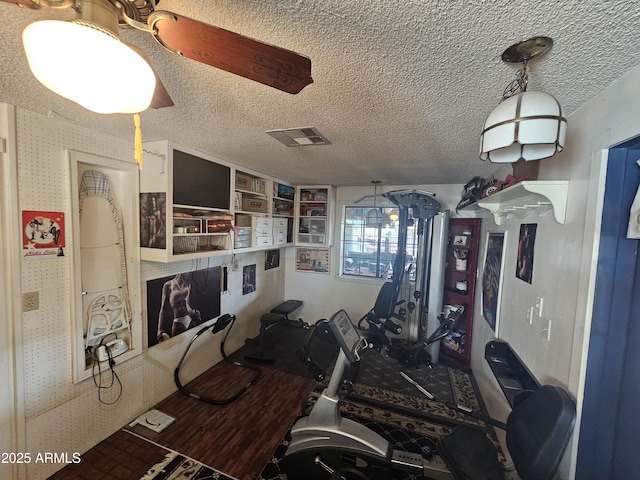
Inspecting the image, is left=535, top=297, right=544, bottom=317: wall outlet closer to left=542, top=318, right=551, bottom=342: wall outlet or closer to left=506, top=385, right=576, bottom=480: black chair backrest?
left=542, top=318, right=551, bottom=342: wall outlet

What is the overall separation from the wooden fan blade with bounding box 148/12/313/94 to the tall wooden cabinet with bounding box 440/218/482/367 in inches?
124

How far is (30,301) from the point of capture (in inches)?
60.6

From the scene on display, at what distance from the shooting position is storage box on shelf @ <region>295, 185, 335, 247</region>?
398 cm

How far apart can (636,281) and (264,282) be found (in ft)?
11.9

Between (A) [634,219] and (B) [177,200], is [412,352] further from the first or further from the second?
(B) [177,200]

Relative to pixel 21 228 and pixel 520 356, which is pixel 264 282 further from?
pixel 520 356

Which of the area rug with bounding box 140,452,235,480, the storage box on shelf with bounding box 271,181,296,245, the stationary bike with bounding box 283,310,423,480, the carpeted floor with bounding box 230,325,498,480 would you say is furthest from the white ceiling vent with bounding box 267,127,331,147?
the area rug with bounding box 140,452,235,480

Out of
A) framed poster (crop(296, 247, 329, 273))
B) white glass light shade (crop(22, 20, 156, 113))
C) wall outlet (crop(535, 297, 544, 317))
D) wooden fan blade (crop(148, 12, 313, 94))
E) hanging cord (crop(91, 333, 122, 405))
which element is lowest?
hanging cord (crop(91, 333, 122, 405))

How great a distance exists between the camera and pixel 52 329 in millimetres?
1646

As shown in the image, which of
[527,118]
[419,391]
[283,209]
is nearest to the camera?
[527,118]

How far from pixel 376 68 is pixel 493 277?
2.12 metres

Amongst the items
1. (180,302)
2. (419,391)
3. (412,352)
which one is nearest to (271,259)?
(180,302)

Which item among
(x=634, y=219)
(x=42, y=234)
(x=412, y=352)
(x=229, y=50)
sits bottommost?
(x=412, y=352)

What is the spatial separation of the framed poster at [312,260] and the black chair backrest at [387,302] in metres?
1.15
